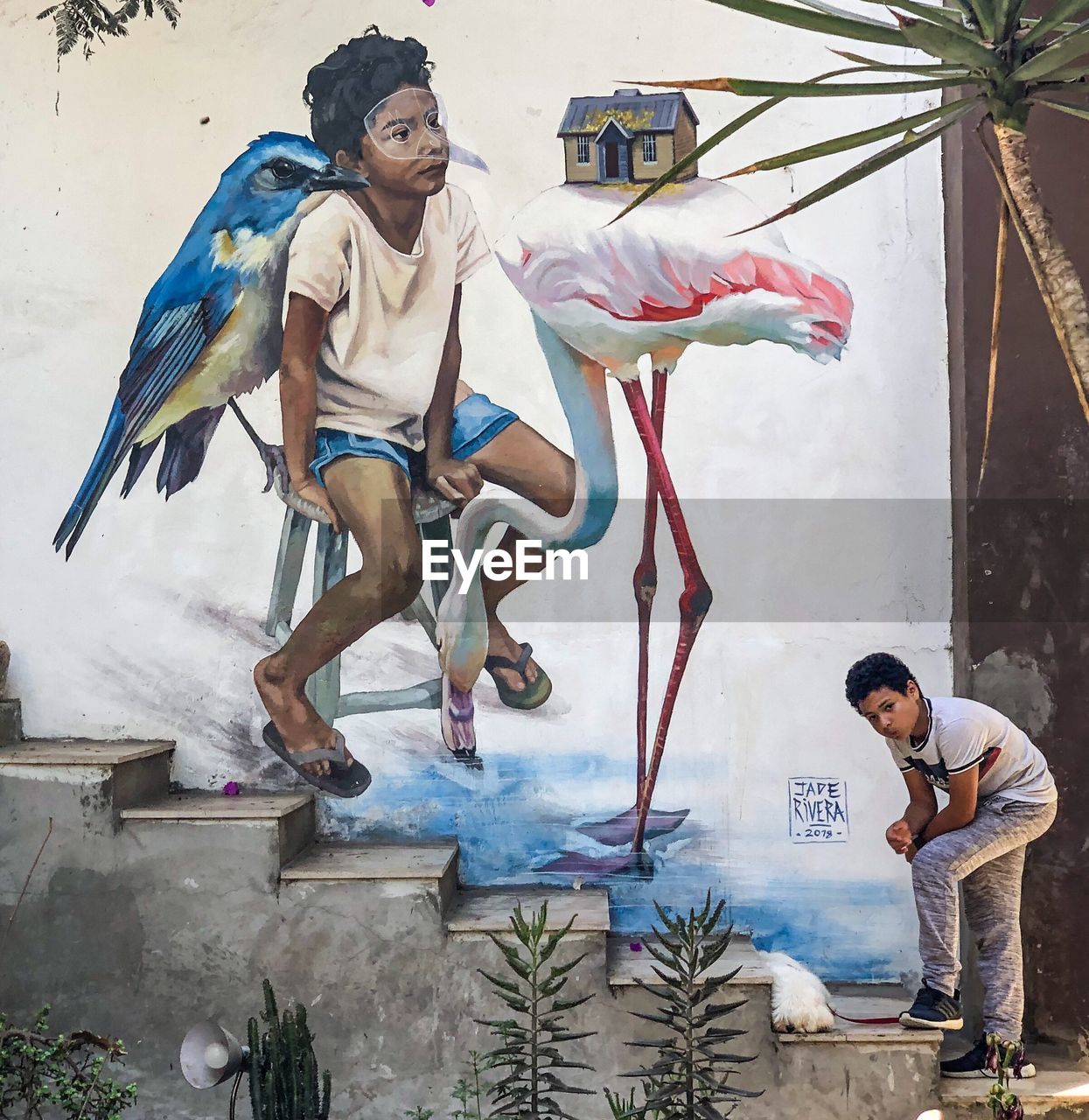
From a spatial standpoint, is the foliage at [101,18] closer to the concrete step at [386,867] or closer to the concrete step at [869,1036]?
the concrete step at [386,867]

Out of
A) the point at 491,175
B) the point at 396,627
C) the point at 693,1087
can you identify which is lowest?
the point at 693,1087

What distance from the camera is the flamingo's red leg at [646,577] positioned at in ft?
13.9

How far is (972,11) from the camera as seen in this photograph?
8.01ft

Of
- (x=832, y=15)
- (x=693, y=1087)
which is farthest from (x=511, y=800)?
(x=832, y=15)

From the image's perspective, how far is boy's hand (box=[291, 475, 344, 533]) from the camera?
433 centimetres

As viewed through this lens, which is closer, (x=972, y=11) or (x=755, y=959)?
(x=972, y=11)

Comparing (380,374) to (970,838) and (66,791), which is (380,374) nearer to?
(66,791)

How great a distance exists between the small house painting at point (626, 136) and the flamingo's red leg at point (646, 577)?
0.80 metres

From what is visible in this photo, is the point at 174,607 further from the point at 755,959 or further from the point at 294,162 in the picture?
the point at 755,959

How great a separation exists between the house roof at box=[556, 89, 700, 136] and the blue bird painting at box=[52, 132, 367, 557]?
88 cm

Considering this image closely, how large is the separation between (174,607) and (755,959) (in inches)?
102

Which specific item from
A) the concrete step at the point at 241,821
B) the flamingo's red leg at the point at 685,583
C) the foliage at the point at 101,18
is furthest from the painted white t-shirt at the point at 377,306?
the concrete step at the point at 241,821

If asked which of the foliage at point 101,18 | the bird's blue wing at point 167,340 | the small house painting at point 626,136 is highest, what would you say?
the foliage at point 101,18

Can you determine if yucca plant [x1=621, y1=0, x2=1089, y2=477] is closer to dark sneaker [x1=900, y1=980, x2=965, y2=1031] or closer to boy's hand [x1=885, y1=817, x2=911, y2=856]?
boy's hand [x1=885, y1=817, x2=911, y2=856]
